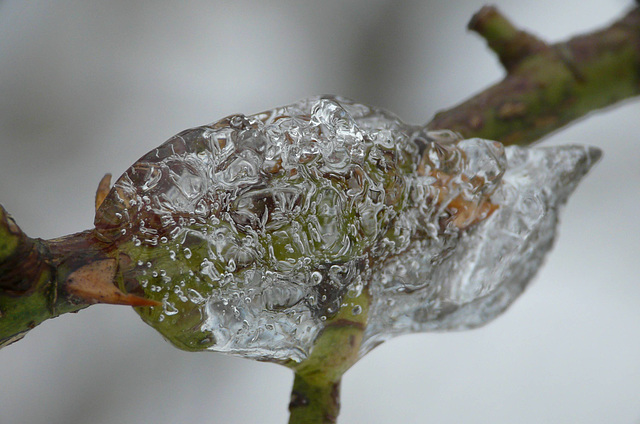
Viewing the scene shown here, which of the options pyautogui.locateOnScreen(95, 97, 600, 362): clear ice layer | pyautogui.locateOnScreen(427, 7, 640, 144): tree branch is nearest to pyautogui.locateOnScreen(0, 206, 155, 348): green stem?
pyautogui.locateOnScreen(95, 97, 600, 362): clear ice layer

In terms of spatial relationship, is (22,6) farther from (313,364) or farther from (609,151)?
(609,151)

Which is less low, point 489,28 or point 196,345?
point 489,28

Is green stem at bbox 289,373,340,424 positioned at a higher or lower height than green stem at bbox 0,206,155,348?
lower

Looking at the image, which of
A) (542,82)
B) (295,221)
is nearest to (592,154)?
(542,82)

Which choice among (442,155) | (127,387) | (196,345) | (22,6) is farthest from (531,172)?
(22,6)

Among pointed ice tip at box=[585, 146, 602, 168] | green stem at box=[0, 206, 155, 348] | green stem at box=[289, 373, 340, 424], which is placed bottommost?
green stem at box=[289, 373, 340, 424]

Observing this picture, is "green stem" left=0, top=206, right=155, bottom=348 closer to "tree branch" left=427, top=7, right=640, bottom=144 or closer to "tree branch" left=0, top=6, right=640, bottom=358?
"tree branch" left=0, top=6, right=640, bottom=358
